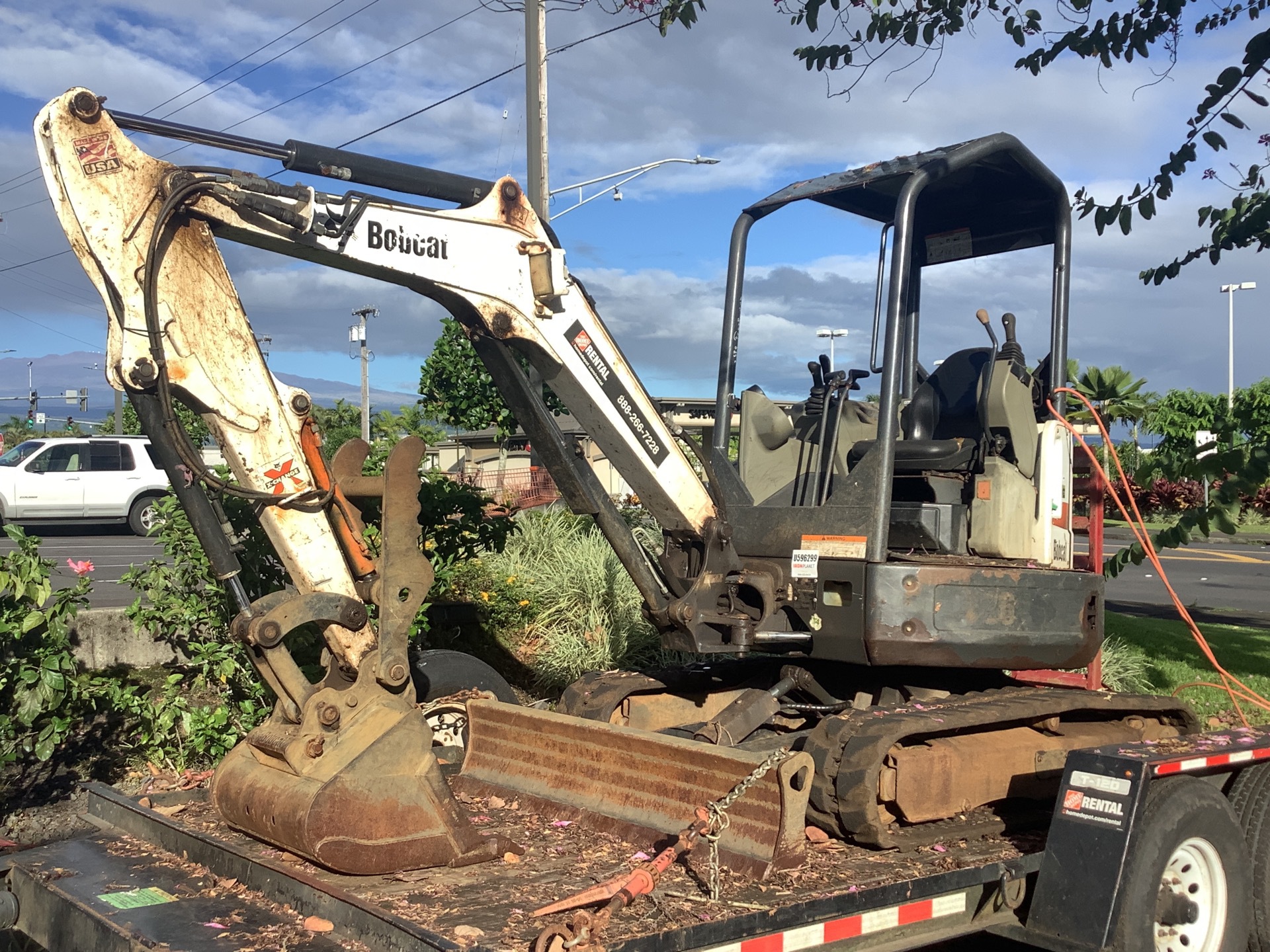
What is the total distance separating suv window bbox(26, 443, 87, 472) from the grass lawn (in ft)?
62.1

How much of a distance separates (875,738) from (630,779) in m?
0.99

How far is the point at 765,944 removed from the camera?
11.7ft

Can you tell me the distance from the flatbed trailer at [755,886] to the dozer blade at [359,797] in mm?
79

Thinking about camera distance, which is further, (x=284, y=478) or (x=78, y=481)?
(x=78, y=481)

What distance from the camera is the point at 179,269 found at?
4.25 m

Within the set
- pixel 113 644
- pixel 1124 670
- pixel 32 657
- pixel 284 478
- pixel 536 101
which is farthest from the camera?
pixel 536 101

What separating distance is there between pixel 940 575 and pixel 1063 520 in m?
1.22

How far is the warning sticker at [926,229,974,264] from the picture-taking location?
7004 millimetres

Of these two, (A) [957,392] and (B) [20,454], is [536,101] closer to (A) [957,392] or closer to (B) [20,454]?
(A) [957,392]

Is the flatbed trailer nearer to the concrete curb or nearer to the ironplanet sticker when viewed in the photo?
the ironplanet sticker

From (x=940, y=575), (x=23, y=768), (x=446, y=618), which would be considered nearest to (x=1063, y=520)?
(x=940, y=575)

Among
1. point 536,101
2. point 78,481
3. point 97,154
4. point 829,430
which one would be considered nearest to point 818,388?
point 829,430

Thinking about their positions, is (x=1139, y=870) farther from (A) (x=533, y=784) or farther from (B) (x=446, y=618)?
(B) (x=446, y=618)

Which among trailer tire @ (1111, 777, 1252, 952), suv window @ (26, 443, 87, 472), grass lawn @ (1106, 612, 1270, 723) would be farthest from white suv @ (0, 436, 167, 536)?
trailer tire @ (1111, 777, 1252, 952)
